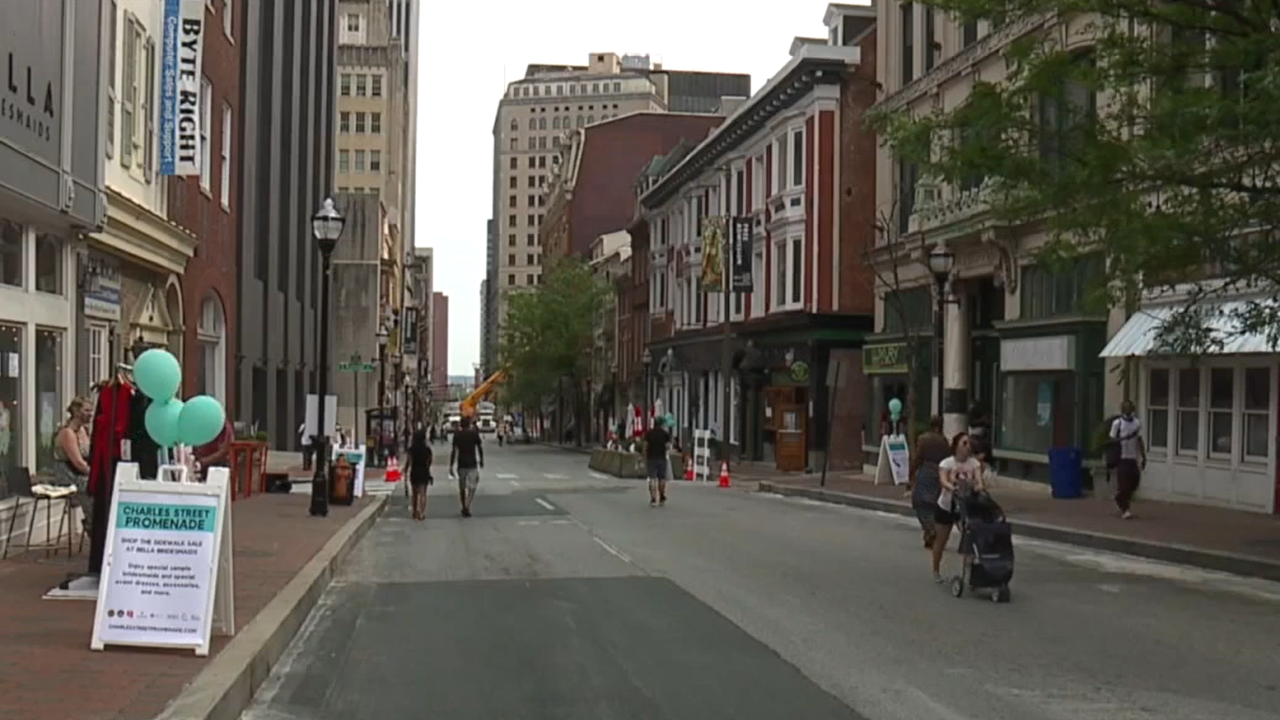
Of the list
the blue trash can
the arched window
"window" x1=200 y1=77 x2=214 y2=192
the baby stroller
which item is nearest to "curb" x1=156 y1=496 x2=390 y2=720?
the baby stroller

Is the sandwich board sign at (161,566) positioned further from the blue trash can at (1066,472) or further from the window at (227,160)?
the blue trash can at (1066,472)

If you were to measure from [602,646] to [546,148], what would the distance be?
17884cm

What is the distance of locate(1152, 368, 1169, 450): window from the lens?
26.1 meters

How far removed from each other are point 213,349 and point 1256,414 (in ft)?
65.3

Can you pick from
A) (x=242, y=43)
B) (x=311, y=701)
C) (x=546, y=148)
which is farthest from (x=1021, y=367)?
(x=546, y=148)

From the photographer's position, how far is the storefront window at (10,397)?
15.4 metres

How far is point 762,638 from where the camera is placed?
445 inches

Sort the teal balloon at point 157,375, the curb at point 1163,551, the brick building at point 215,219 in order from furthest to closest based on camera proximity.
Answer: the brick building at point 215,219, the curb at point 1163,551, the teal balloon at point 157,375

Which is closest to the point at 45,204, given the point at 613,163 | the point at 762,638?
the point at 762,638

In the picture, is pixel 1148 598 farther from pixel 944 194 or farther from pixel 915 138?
pixel 944 194

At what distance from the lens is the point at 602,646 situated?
10.9 metres

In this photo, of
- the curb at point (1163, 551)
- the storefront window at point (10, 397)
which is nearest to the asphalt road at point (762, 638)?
the curb at point (1163, 551)

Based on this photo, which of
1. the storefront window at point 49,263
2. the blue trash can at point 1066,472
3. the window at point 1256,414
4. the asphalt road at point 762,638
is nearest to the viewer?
the asphalt road at point 762,638

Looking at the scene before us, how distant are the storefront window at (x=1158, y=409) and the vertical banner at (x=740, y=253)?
2176 centimetres
